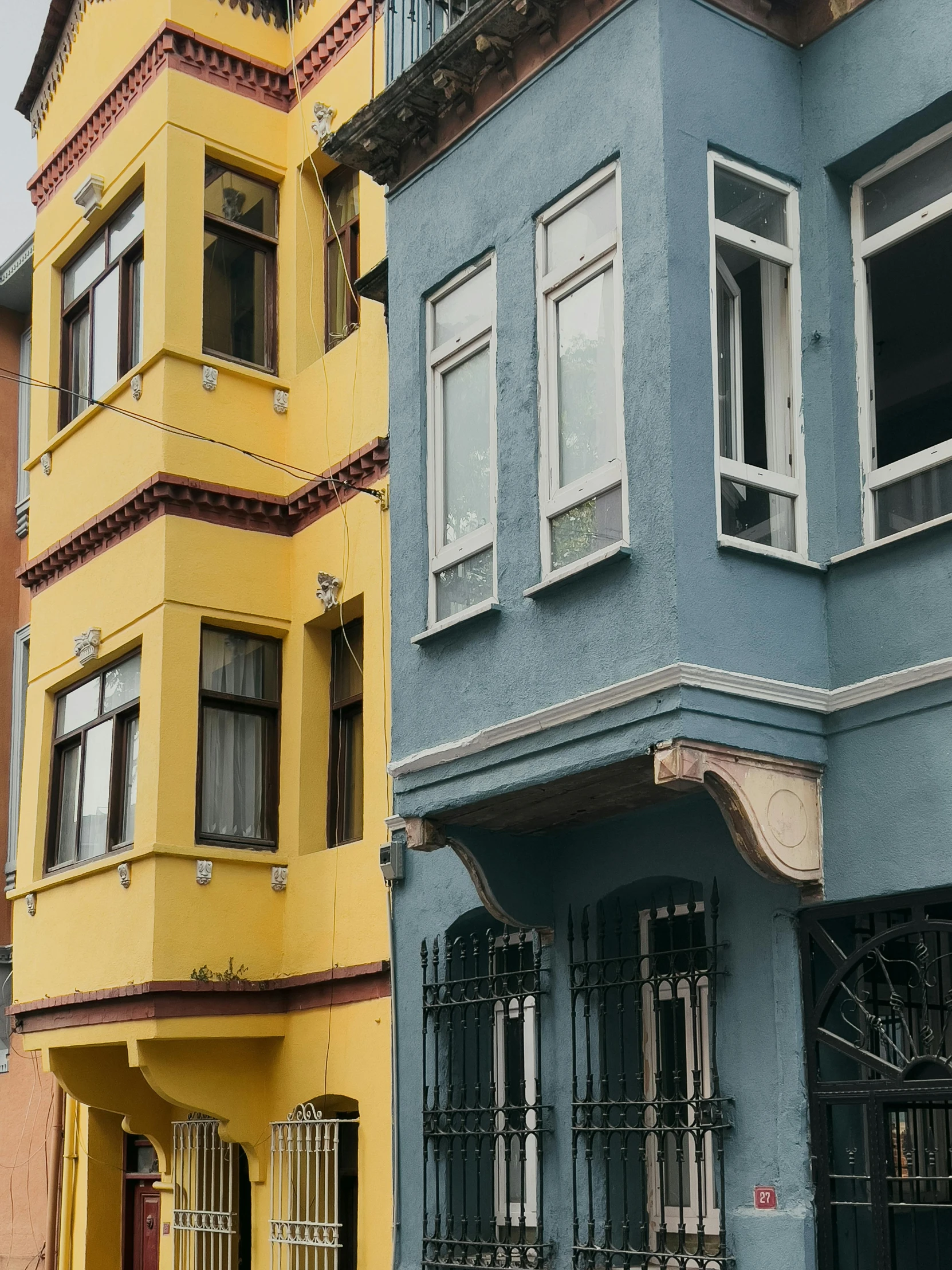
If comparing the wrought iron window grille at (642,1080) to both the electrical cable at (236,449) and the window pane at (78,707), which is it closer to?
the electrical cable at (236,449)

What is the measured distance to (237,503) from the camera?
1313cm

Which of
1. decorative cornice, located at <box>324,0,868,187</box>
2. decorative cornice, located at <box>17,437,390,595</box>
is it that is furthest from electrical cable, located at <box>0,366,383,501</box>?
decorative cornice, located at <box>324,0,868,187</box>

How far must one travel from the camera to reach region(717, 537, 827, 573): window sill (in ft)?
27.1

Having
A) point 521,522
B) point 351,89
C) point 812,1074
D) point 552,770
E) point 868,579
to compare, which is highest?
point 351,89

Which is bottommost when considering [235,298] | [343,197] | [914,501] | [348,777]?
[348,777]

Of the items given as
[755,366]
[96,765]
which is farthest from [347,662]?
[755,366]

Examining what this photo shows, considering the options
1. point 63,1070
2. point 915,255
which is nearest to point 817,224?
point 915,255

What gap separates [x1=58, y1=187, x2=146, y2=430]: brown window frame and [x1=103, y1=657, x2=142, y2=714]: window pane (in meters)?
2.14

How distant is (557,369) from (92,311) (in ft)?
22.5

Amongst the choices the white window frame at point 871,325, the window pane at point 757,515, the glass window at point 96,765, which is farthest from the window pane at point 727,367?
the glass window at point 96,765

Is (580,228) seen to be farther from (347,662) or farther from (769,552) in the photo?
(347,662)

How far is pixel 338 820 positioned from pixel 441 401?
387 centimetres

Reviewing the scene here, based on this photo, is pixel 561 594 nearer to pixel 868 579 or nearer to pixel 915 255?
pixel 868 579

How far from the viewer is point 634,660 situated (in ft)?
27.2
